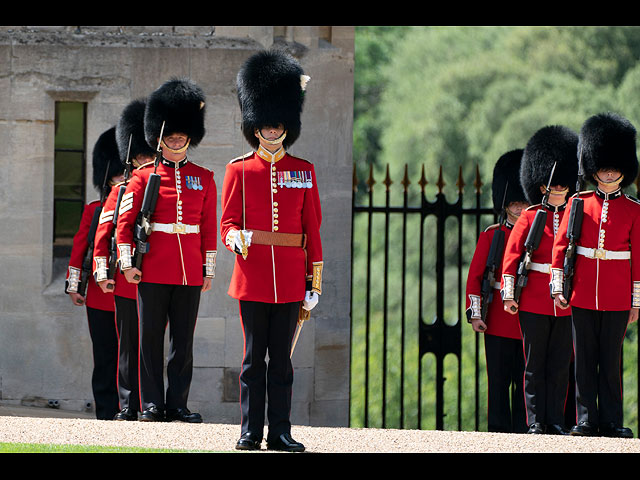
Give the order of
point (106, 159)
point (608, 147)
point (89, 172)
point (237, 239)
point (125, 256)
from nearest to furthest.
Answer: point (237, 239)
point (125, 256)
point (608, 147)
point (106, 159)
point (89, 172)

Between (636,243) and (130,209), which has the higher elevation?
(130,209)

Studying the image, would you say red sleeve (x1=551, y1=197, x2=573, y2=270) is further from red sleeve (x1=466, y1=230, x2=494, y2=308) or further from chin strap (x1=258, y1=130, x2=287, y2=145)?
chin strap (x1=258, y1=130, x2=287, y2=145)

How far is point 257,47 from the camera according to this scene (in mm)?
9430

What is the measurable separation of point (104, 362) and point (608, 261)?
3143 mm

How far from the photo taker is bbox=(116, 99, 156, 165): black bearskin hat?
8391mm

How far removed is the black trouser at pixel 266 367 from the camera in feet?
20.7

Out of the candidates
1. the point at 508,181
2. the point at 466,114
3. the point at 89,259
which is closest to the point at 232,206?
the point at 89,259

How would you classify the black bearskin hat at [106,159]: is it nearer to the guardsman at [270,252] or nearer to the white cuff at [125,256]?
the white cuff at [125,256]

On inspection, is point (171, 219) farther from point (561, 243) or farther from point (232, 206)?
point (561, 243)

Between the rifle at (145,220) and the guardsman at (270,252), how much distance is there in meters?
1.00

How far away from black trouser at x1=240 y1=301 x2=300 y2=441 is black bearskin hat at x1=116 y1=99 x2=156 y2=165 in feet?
7.41

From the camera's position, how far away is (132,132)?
8.49 metres

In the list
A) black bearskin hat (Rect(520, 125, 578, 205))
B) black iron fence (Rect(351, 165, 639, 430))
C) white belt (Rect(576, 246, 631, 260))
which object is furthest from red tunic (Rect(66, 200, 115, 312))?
black iron fence (Rect(351, 165, 639, 430))

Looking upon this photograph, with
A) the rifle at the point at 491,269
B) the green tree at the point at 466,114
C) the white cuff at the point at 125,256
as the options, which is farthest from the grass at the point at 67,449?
the green tree at the point at 466,114
